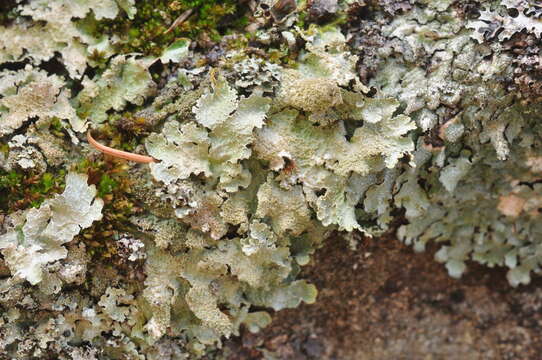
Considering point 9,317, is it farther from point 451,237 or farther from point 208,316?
point 451,237

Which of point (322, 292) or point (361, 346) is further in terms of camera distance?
point (361, 346)

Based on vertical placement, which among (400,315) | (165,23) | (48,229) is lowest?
(400,315)

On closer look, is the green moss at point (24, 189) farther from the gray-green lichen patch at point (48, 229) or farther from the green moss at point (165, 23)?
the green moss at point (165, 23)

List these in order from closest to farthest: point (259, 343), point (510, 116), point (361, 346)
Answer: point (510, 116)
point (259, 343)
point (361, 346)

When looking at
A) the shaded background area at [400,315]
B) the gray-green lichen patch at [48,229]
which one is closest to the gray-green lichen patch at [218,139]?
the gray-green lichen patch at [48,229]

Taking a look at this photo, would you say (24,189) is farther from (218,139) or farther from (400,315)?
(400,315)

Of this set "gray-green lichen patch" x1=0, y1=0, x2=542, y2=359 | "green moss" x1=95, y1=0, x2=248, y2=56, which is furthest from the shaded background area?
"green moss" x1=95, y1=0, x2=248, y2=56

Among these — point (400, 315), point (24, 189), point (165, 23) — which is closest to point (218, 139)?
point (165, 23)

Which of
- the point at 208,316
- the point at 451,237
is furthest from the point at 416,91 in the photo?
the point at 208,316
